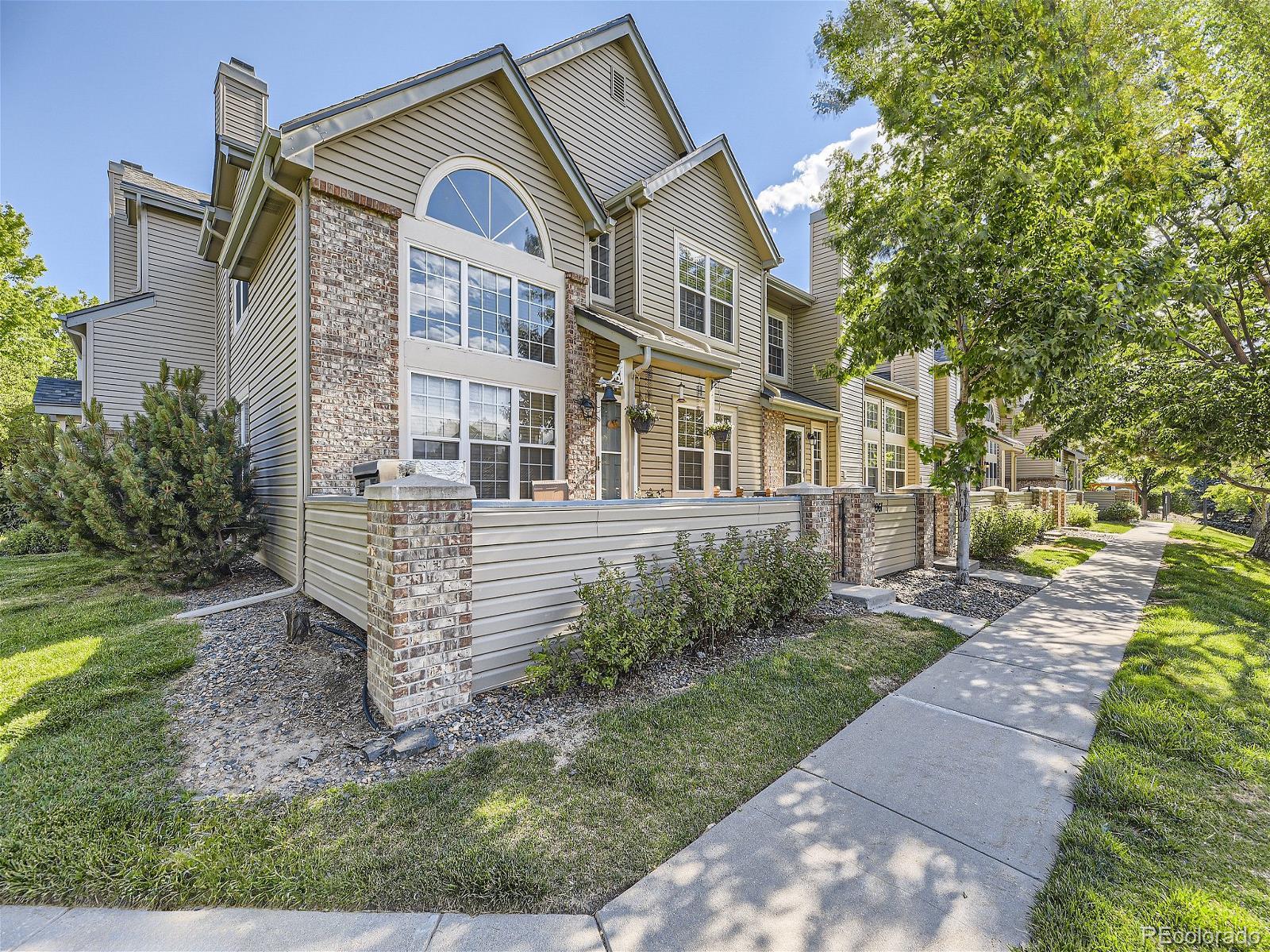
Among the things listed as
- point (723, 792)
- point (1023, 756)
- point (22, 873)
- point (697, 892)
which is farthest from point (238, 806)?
point (1023, 756)

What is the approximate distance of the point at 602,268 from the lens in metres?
9.91

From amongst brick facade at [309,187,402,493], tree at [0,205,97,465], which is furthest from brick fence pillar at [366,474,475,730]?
tree at [0,205,97,465]

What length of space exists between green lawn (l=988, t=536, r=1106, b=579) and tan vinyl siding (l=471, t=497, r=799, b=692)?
8.66m

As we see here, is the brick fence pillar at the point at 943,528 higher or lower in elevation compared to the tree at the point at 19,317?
lower

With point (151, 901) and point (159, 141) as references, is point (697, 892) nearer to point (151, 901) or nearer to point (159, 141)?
point (151, 901)

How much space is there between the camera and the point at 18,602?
684cm

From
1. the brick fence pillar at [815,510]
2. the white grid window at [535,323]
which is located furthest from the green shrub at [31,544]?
the brick fence pillar at [815,510]

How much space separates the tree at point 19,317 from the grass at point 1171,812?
2461 centimetres

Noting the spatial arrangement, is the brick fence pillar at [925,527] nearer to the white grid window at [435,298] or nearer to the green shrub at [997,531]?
the green shrub at [997,531]

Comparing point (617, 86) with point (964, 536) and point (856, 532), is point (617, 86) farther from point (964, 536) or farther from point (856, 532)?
point (964, 536)

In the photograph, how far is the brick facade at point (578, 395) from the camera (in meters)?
8.15

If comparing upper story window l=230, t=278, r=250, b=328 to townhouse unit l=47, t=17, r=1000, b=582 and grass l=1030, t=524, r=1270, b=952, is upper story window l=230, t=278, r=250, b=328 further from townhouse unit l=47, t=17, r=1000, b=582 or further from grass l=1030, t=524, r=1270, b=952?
grass l=1030, t=524, r=1270, b=952

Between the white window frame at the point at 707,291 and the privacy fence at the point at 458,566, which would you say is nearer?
the privacy fence at the point at 458,566

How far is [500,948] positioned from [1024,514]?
1475cm
